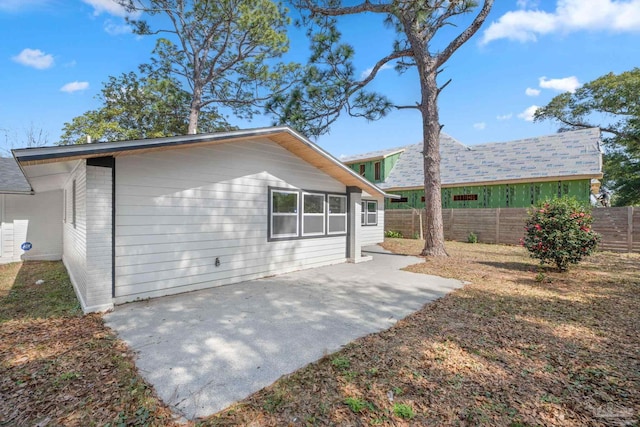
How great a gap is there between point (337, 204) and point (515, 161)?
11956 millimetres

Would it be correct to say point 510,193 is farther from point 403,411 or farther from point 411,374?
point 403,411

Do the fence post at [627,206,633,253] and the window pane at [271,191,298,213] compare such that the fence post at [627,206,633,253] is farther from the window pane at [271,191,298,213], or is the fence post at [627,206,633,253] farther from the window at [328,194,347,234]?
the window pane at [271,191,298,213]

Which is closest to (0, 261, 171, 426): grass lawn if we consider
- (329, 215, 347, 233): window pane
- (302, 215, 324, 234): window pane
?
(302, 215, 324, 234): window pane

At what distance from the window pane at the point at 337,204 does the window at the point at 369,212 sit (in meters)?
4.88

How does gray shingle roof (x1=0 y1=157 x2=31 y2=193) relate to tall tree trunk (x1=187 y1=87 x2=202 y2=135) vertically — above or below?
below

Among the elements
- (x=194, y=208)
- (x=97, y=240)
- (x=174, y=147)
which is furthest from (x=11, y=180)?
(x=174, y=147)

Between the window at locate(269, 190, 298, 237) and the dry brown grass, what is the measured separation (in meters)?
3.82

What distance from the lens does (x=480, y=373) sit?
9.20ft

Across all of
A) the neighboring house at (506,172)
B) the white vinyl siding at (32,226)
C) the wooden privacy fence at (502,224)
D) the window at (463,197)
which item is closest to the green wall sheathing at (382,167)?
the neighboring house at (506,172)

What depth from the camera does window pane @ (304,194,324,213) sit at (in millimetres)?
7778

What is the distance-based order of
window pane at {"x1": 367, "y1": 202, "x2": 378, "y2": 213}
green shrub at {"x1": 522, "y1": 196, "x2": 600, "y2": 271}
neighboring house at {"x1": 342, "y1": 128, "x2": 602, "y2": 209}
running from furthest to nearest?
window pane at {"x1": 367, "y1": 202, "x2": 378, "y2": 213} → neighboring house at {"x1": 342, "y1": 128, "x2": 602, "y2": 209} → green shrub at {"x1": 522, "y1": 196, "x2": 600, "y2": 271}

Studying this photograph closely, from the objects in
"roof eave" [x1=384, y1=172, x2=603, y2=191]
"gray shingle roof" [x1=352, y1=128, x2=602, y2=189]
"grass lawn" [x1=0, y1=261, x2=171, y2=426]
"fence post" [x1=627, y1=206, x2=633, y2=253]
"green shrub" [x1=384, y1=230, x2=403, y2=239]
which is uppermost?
"gray shingle roof" [x1=352, y1=128, x2=602, y2=189]

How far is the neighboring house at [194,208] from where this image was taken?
446 centimetres

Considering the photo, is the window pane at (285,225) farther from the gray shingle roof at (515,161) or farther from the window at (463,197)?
the window at (463,197)
